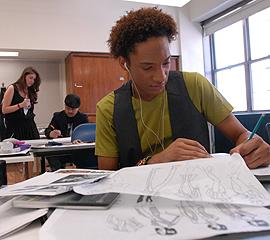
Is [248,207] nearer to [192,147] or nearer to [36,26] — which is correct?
[192,147]

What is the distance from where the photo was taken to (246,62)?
4.72m

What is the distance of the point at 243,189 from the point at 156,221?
191 mm

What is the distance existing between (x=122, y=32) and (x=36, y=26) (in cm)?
433

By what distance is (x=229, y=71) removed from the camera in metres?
5.22

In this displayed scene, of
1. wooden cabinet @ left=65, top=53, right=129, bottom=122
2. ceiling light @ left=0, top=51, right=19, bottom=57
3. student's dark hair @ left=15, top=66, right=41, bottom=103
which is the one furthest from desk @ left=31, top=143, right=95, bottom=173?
ceiling light @ left=0, top=51, right=19, bottom=57

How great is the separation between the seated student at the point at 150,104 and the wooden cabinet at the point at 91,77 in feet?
13.3

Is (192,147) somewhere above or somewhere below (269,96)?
below

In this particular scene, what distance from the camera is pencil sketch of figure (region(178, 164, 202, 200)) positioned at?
0.43 m

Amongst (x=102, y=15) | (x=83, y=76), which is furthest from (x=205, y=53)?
(x=83, y=76)

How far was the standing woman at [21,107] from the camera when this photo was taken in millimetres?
2936

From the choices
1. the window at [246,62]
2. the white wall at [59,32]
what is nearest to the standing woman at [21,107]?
the white wall at [59,32]

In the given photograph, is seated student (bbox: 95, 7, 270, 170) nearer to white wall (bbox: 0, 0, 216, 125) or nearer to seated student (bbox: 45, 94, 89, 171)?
seated student (bbox: 45, 94, 89, 171)

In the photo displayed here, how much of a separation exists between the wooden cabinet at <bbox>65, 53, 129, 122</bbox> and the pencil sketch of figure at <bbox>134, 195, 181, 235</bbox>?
472cm

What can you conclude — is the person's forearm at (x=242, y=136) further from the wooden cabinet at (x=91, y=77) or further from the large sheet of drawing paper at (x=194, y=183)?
the wooden cabinet at (x=91, y=77)
